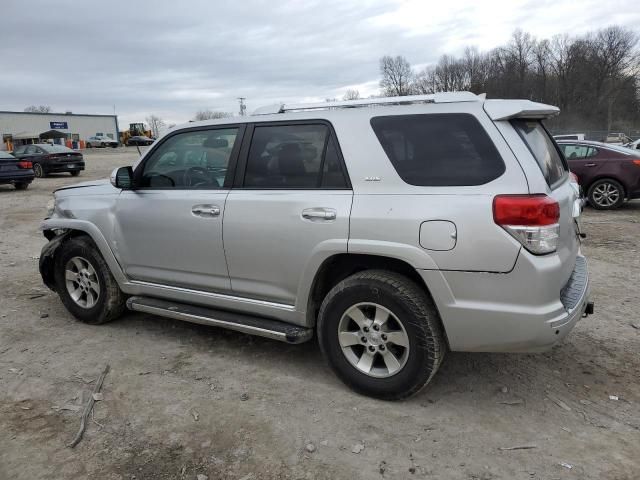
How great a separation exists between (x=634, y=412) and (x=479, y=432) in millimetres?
1006

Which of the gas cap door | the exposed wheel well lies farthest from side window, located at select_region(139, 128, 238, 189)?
the gas cap door

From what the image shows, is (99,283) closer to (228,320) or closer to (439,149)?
(228,320)

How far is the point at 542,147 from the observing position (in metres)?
3.23

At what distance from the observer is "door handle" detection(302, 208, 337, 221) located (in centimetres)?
320

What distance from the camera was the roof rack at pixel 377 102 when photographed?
3.10 meters

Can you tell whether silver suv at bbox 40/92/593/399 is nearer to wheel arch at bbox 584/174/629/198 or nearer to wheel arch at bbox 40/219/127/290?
wheel arch at bbox 40/219/127/290

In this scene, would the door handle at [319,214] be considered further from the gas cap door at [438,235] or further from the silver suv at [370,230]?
the gas cap door at [438,235]

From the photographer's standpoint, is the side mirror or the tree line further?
the tree line

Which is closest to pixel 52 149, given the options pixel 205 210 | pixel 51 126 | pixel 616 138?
pixel 205 210

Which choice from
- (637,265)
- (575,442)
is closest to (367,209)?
(575,442)

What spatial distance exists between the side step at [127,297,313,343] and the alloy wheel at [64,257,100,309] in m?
0.53

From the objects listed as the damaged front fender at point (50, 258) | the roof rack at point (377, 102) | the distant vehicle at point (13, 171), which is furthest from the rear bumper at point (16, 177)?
the roof rack at point (377, 102)

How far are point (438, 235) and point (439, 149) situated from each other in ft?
1.75

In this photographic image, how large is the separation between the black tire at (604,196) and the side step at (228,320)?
367 inches
